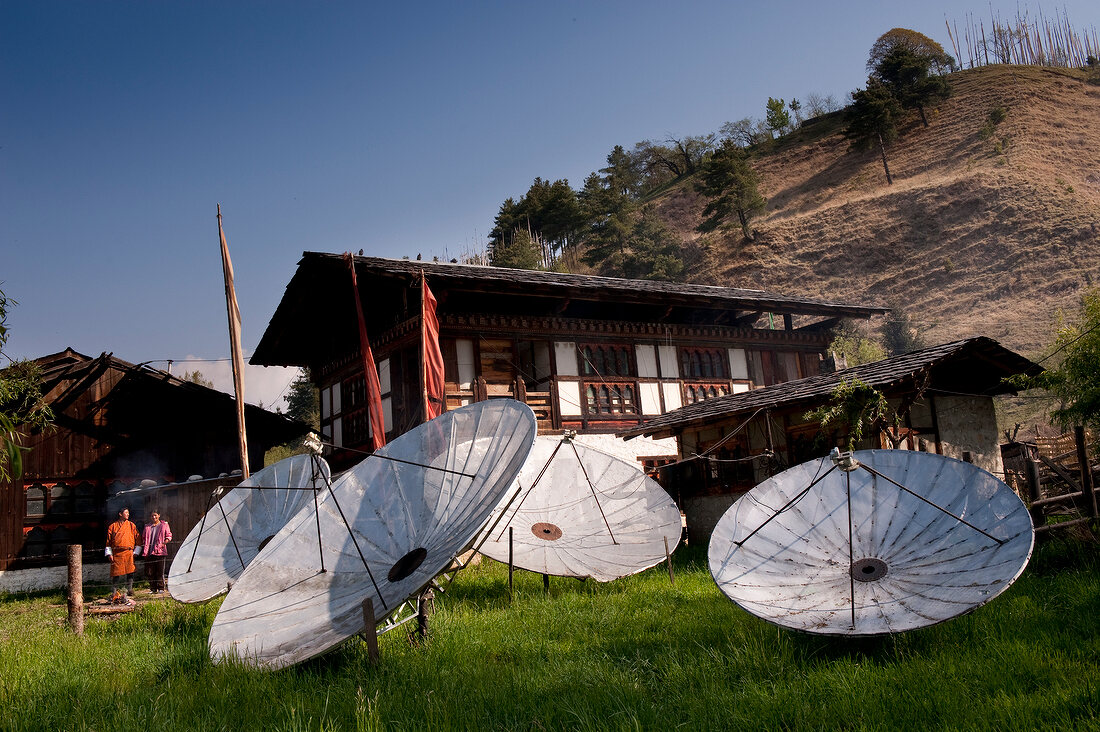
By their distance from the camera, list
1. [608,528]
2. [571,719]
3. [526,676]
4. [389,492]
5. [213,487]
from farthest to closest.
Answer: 1. [213,487]
2. [608,528]
3. [389,492]
4. [526,676]
5. [571,719]

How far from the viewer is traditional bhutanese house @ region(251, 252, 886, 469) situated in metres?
17.6

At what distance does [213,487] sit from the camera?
1695cm

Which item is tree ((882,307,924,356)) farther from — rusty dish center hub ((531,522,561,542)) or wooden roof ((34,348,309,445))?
rusty dish center hub ((531,522,561,542))

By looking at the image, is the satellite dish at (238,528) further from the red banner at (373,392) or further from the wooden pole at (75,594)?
the red banner at (373,392)

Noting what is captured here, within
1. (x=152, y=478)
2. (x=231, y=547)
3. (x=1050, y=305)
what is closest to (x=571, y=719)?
(x=231, y=547)

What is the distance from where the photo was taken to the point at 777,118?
8406cm

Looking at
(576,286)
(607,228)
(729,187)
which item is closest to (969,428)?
(576,286)

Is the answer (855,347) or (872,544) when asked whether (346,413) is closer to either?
(872,544)

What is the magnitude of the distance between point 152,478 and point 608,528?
41.9ft

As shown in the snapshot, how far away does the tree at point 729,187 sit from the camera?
58844 millimetres

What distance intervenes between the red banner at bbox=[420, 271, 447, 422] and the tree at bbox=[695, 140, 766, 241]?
155ft

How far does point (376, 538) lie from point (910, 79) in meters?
72.5

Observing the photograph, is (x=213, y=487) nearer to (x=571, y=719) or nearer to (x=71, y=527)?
(x=71, y=527)

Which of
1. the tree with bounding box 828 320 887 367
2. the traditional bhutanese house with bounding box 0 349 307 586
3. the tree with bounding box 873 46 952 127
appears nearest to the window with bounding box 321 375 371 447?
the traditional bhutanese house with bounding box 0 349 307 586
